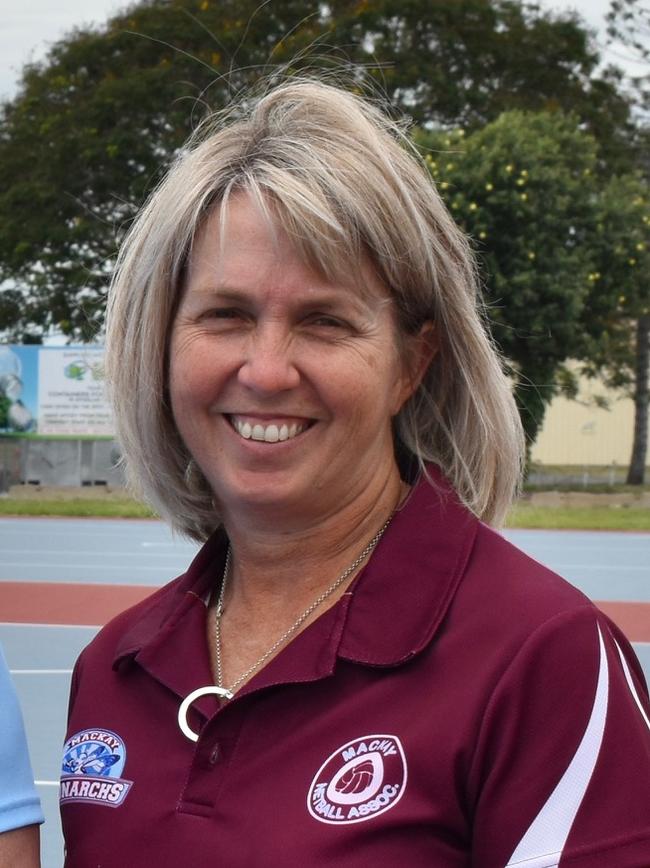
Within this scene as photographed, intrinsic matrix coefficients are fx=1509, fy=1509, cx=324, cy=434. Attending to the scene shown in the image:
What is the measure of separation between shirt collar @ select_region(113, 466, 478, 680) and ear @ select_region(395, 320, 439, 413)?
5.1 inches

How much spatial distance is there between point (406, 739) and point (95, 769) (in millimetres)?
530

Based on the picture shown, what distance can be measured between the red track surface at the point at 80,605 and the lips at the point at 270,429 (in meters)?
8.82

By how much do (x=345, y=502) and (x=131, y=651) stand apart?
0.39 meters

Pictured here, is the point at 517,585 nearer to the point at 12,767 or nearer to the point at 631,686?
the point at 631,686

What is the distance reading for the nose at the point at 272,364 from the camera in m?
2.08

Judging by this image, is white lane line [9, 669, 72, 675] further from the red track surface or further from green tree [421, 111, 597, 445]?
green tree [421, 111, 597, 445]

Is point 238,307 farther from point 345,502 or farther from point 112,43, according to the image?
point 112,43

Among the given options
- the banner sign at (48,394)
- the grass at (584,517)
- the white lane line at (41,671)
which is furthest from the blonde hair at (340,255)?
the banner sign at (48,394)

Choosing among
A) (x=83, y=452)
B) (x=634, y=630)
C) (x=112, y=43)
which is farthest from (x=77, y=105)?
(x=634, y=630)

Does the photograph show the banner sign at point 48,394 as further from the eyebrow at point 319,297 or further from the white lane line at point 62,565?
the eyebrow at point 319,297

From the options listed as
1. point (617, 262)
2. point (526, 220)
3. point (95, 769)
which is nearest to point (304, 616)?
point (95, 769)

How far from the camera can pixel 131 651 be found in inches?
89.2

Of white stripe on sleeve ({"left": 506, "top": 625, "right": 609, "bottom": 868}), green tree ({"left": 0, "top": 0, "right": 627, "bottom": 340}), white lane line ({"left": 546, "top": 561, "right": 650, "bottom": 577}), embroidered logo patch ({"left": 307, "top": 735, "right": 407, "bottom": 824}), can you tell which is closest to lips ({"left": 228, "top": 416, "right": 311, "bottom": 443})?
embroidered logo patch ({"left": 307, "top": 735, "right": 407, "bottom": 824})

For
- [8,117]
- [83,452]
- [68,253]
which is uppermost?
[8,117]
